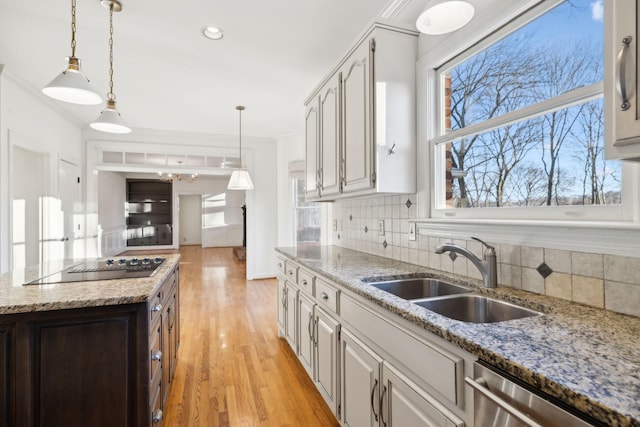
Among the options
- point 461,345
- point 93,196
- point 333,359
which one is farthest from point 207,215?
point 461,345

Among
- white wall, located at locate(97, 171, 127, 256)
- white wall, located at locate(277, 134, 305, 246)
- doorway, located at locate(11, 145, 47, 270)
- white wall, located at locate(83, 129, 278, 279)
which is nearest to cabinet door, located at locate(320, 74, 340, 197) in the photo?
white wall, located at locate(277, 134, 305, 246)

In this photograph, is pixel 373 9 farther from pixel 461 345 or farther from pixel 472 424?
pixel 472 424

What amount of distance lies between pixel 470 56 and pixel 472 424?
5.83ft

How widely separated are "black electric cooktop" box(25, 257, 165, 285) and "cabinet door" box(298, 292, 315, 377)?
3.38 feet

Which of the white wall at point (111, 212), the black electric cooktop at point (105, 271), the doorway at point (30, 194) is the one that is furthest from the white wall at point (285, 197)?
the white wall at point (111, 212)

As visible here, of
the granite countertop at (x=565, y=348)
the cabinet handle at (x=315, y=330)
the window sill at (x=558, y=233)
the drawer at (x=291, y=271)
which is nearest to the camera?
the granite countertop at (x=565, y=348)

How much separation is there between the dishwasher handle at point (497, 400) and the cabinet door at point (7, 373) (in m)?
1.72

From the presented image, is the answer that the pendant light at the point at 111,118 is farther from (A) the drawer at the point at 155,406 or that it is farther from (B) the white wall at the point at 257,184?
(B) the white wall at the point at 257,184

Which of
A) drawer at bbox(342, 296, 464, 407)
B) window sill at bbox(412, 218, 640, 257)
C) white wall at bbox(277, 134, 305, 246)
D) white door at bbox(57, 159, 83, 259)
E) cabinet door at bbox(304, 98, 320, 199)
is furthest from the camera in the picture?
white wall at bbox(277, 134, 305, 246)

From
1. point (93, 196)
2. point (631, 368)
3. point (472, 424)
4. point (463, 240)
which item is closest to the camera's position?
point (631, 368)

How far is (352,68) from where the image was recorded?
219cm

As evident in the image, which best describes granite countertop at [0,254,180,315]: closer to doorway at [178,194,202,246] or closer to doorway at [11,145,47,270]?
doorway at [11,145,47,270]

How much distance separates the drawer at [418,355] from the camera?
0.93 meters

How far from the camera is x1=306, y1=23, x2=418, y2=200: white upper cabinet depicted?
1951mm
